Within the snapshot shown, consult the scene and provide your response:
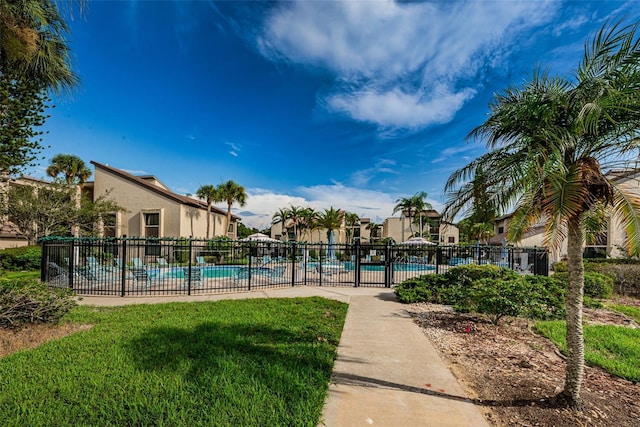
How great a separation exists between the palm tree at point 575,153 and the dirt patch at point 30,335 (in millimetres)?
8371

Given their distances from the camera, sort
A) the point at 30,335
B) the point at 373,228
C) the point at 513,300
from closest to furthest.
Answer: the point at 30,335, the point at 513,300, the point at 373,228

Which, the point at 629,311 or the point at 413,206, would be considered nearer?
the point at 629,311

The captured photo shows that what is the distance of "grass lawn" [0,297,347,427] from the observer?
10.5ft

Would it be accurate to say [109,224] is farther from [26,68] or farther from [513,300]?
[513,300]

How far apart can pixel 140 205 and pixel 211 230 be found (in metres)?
9.08

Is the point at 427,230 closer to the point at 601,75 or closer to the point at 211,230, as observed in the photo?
the point at 211,230

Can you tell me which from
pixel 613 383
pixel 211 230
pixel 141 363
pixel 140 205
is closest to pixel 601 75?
pixel 613 383

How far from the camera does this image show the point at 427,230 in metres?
51.0

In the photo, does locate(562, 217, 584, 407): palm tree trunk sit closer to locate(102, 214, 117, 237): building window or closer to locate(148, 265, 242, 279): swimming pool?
locate(148, 265, 242, 279): swimming pool

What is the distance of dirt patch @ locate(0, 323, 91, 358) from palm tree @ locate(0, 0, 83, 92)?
5.74 metres

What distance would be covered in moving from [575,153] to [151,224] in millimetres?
33292

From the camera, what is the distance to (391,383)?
4.10m

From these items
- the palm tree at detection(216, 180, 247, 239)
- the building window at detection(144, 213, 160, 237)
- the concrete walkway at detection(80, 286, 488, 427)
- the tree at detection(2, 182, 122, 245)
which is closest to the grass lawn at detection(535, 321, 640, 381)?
the concrete walkway at detection(80, 286, 488, 427)

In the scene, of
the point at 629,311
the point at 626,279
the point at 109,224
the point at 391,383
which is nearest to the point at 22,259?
the point at 109,224
